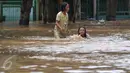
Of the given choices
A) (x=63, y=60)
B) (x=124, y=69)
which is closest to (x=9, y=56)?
(x=63, y=60)

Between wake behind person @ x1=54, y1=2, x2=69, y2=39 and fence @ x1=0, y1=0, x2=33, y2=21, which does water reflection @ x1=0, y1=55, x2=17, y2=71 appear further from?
fence @ x1=0, y1=0, x2=33, y2=21

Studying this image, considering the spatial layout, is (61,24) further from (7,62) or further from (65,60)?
(7,62)

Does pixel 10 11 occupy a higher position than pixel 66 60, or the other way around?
pixel 10 11

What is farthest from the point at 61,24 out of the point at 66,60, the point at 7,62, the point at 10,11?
the point at 10,11

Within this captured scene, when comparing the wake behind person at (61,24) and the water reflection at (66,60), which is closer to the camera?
the water reflection at (66,60)

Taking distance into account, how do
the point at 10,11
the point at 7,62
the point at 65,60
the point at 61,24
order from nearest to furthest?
the point at 7,62, the point at 65,60, the point at 61,24, the point at 10,11

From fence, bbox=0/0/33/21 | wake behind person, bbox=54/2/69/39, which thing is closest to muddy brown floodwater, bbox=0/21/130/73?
wake behind person, bbox=54/2/69/39

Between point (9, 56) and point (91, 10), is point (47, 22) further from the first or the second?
point (9, 56)

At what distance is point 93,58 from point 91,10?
3391 cm

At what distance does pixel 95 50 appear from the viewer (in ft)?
34.9

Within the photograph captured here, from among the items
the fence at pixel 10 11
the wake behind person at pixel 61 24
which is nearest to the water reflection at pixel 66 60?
the wake behind person at pixel 61 24

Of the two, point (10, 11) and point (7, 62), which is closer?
point (7, 62)

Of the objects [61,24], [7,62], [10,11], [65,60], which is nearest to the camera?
[7,62]

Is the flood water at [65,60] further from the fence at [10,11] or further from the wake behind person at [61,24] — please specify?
the fence at [10,11]
